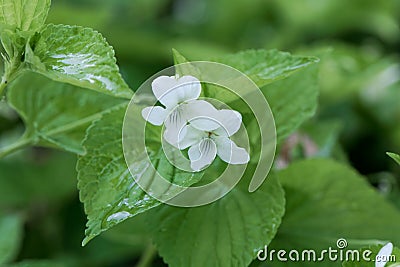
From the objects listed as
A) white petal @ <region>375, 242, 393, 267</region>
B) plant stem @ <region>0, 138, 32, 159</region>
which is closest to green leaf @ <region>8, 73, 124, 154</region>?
plant stem @ <region>0, 138, 32, 159</region>

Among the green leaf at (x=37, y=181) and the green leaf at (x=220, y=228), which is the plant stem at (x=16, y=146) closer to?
the green leaf at (x=220, y=228)

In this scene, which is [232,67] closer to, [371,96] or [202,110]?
[202,110]

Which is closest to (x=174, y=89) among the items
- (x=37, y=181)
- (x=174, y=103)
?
(x=174, y=103)

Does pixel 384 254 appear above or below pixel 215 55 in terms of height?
above

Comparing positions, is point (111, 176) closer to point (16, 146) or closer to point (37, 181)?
point (16, 146)

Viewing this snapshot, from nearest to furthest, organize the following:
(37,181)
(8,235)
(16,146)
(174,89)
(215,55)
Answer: (174,89), (16,146), (8,235), (37,181), (215,55)
